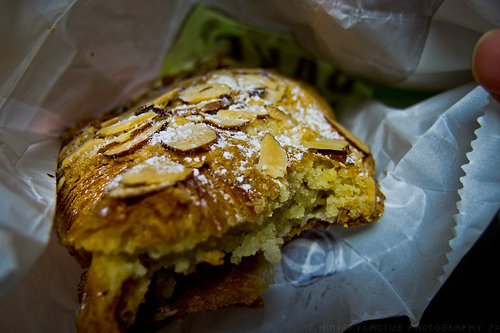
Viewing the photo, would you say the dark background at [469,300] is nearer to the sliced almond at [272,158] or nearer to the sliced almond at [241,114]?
the sliced almond at [272,158]

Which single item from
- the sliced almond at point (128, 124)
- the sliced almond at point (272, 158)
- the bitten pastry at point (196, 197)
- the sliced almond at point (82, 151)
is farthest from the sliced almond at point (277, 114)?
the sliced almond at point (82, 151)

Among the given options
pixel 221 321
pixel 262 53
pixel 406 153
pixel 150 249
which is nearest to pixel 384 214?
pixel 406 153

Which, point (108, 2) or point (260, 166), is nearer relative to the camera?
point (260, 166)

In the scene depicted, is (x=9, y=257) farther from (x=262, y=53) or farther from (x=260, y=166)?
(x=262, y=53)

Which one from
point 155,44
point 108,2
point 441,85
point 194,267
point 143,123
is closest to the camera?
point 194,267

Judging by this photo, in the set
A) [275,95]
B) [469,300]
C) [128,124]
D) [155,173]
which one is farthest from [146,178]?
[469,300]

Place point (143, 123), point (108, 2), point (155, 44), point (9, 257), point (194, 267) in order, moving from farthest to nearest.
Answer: point (155, 44), point (108, 2), point (143, 123), point (194, 267), point (9, 257)
